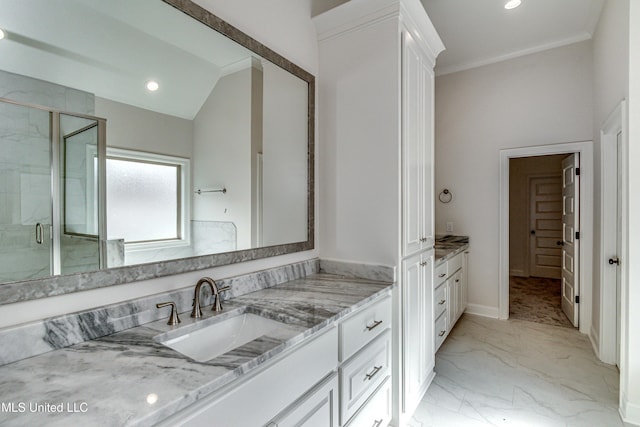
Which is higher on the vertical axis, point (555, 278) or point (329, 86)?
point (329, 86)

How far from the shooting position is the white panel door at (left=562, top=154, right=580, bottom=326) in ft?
10.6

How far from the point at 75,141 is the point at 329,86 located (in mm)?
1488

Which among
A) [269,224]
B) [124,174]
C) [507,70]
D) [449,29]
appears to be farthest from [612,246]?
[124,174]

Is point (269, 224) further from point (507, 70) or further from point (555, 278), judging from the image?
point (555, 278)

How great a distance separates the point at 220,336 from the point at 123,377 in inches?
20.0

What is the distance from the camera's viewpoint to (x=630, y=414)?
1872 millimetres

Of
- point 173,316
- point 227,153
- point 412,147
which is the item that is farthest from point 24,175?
point 412,147

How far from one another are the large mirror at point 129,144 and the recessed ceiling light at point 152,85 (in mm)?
11

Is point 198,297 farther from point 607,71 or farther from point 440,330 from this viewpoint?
point 607,71

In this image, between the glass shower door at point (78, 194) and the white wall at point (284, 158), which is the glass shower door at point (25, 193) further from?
the white wall at point (284, 158)

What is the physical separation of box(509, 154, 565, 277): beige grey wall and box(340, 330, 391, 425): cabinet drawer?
5.29m

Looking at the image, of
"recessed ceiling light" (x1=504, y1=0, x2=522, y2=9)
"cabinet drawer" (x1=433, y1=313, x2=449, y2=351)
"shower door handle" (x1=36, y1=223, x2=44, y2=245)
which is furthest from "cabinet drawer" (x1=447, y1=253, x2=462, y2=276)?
"shower door handle" (x1=36, y1=223, x2=44, y2=245)

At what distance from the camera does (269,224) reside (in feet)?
5.74

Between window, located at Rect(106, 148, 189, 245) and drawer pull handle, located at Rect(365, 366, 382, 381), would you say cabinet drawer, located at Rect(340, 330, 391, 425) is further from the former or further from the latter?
window, located at Rect(106, 148, 189, 245)
